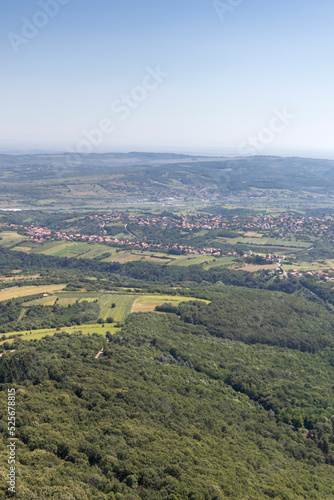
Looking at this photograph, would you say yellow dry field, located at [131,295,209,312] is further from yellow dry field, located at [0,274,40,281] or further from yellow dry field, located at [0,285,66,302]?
yellow dry field, located at [0,274,40,281]

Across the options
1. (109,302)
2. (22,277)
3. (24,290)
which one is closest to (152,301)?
(109,302)

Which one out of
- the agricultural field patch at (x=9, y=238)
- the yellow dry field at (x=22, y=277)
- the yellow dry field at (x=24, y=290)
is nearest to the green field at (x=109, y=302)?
the yellow dry field at (x=24, y=290)

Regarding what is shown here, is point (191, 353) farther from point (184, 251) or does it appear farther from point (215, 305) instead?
point (184, 251)

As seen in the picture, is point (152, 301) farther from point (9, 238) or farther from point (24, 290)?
point (9, 238)

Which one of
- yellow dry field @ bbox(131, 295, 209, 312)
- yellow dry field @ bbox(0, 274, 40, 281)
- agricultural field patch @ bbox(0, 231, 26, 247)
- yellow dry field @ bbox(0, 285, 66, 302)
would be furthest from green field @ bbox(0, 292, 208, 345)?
agricultural field patch @ bbox(0, 231, 26, 247)

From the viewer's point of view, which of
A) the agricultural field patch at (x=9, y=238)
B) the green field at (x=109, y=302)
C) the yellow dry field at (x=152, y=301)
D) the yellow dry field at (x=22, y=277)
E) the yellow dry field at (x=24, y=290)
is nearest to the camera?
the green field at (x=109, y=302)

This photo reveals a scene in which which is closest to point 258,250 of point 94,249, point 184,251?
point 184,251

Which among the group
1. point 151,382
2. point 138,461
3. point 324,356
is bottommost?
point 324,356

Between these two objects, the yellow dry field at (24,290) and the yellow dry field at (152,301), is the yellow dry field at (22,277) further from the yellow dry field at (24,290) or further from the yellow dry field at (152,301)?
the yellow dry field at (152,301)
